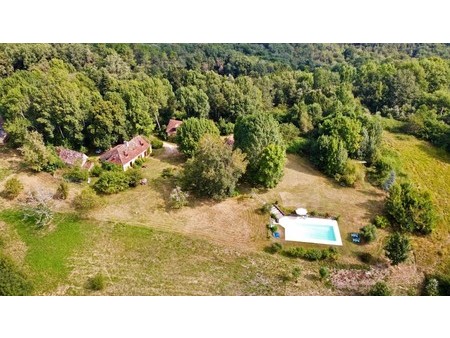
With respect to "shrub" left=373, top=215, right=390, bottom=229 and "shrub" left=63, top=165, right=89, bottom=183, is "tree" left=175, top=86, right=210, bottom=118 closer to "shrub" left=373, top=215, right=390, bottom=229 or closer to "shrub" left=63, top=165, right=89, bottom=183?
"shrub" left=63, top=165, right=89, bottom=183

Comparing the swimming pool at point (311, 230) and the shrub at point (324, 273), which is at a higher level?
the swimming pool at point (311, 230)

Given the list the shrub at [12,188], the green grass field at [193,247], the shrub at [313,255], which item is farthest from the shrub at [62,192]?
the shrub at [313,255]

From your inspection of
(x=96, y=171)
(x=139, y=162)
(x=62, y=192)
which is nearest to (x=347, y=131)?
(x=139, y=162)

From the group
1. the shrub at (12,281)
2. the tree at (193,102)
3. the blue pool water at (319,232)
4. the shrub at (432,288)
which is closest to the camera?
the shrub at (12,281)

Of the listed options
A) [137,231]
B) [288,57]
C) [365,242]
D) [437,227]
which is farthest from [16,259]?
[288,57]

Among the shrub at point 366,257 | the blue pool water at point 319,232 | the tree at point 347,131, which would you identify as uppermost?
the tree at point 347,131

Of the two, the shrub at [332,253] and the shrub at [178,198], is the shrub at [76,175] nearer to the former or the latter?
the shrub at [178,198]
